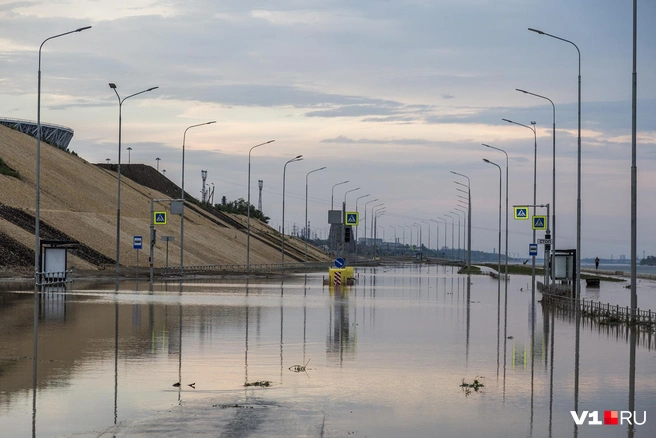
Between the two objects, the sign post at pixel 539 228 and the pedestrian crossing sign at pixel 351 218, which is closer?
the sign post at pixel 539 228

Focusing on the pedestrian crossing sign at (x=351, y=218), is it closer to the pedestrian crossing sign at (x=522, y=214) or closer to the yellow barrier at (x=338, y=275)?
the yellow barrier at (x=338, y=275)

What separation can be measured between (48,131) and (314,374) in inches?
6041

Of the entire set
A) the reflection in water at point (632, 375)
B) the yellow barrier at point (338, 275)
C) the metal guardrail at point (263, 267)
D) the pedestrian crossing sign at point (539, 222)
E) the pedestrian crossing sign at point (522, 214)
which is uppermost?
the pedestrian crossing sign at point (522, 214)

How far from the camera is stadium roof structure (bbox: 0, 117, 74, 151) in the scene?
Result: 14950 cm

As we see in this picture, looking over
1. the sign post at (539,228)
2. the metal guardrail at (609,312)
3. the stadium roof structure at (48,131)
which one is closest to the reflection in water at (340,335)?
the metal guardrail at (609,312)

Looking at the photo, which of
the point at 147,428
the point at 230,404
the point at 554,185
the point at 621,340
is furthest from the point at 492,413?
the point at 554,185

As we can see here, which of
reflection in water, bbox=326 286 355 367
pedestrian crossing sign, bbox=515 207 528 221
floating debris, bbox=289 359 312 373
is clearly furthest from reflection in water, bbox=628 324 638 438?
pedestrian crossing sign, bbox=515 207 528 221

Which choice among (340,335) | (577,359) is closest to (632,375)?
(577,359)

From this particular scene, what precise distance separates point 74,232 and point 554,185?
42285 mm

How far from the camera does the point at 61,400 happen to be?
13461 mm

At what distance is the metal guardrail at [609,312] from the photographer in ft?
96.9

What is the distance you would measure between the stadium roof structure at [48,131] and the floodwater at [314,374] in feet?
404

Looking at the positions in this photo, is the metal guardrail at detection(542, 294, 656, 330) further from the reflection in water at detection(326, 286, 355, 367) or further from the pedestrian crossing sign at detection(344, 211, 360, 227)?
the pedestrian crossing sign at detection(344, 211, 360, 227)

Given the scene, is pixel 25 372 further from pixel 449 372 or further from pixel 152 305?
pixel 152 305
